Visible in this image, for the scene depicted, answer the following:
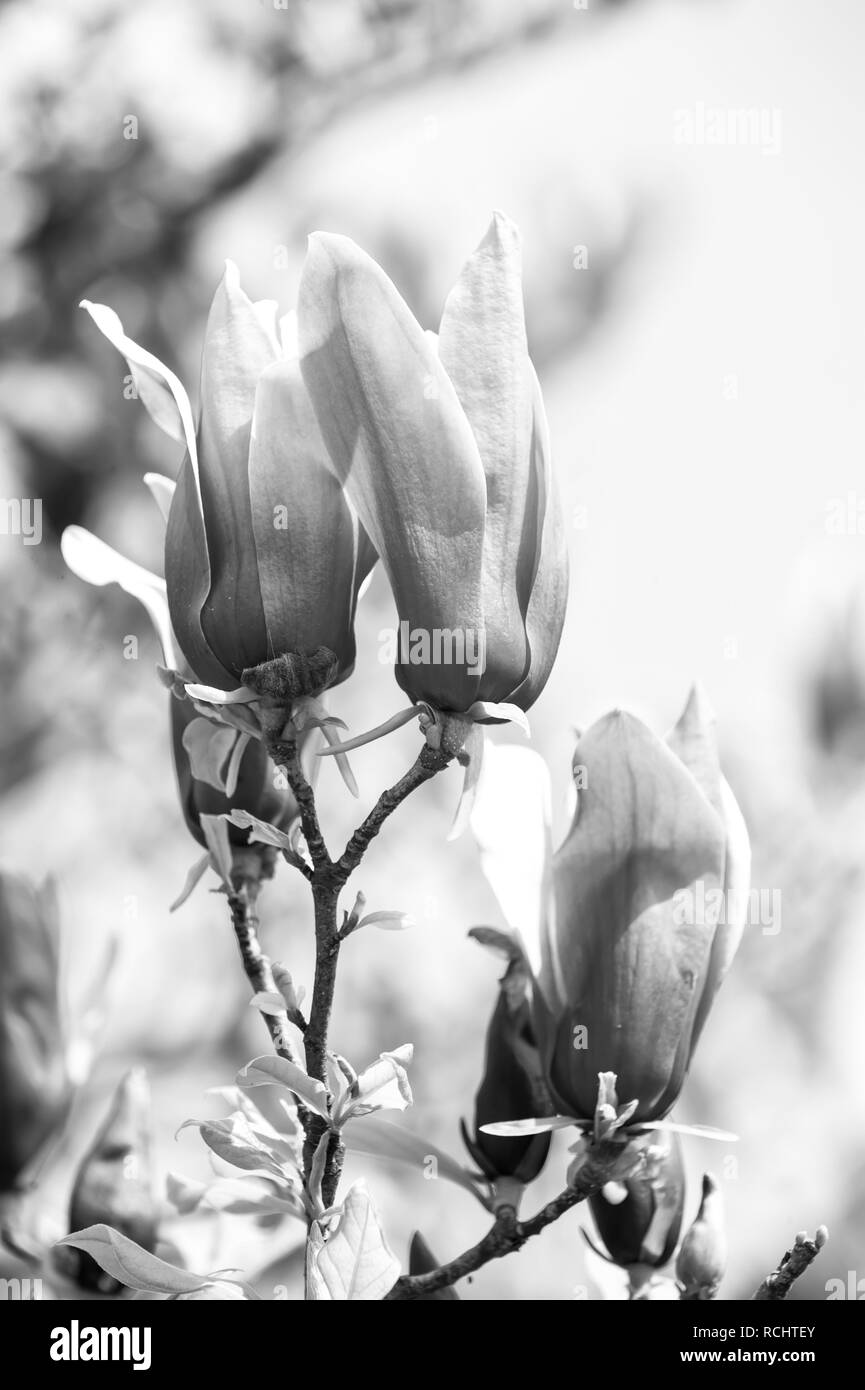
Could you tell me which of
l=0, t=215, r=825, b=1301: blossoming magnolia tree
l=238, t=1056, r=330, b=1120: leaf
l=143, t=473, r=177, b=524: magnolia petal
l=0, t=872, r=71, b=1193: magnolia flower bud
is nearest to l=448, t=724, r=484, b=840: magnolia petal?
l=0, t=215, r=825, b=1301: blossoming magnolia tree

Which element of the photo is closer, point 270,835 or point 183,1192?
point 270,835

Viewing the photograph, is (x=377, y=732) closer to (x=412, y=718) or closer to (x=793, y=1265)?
(x=412, y=718)

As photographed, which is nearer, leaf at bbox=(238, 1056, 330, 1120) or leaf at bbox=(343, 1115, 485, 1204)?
leaf at bbox=(238, 1056, 330, 1120)

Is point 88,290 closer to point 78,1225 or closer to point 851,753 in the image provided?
point 851,753

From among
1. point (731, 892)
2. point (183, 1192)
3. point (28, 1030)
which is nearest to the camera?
point (731, 892)

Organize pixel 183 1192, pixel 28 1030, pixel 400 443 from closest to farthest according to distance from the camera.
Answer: pixel 400 443, pixel 183 1192, pixel 28 1030

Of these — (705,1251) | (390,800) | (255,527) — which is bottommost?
(705,1251)

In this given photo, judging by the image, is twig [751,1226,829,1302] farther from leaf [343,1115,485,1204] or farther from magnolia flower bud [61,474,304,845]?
magnolia flower bud [61,474,304,845]

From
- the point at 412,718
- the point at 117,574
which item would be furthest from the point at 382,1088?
the point at 117,574
